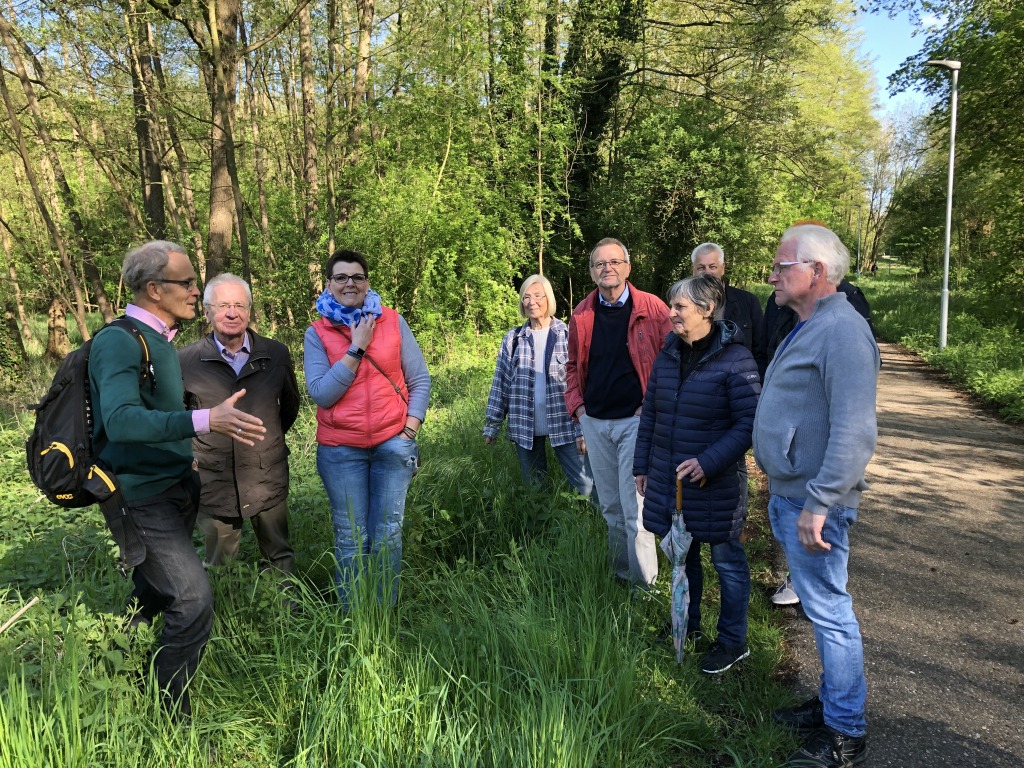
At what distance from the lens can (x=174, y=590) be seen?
255 cm

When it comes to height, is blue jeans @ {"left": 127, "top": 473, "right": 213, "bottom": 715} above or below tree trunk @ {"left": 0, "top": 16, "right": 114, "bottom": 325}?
below

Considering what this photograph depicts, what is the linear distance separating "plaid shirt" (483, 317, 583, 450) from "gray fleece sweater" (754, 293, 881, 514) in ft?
6.98

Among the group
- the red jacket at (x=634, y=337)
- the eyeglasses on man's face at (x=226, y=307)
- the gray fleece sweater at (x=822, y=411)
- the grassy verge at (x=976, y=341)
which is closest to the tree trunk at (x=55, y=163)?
the eyeglasses on man's face at (x=226, y=307)

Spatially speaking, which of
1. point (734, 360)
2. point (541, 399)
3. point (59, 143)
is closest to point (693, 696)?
point (734, 360)

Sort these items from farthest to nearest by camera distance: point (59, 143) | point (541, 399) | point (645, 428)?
point (59, 143), point (541, 399), point (645, 428)

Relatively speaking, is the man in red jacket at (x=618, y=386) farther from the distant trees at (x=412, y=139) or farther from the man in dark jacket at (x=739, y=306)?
the distant trees at (x=412, y=139)

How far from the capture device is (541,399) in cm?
482

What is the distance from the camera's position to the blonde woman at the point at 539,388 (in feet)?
15.7

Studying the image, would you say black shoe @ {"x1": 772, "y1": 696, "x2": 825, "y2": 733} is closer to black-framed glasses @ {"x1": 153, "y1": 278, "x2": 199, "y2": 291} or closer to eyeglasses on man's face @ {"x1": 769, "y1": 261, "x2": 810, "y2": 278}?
eyeglasses on man's face @ {"x1": 769, "y1": 261, "x2": 810, "y2": 278}

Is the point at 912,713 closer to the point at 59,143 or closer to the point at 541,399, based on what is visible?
the point at 541,399

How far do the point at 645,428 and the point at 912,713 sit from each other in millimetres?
1769

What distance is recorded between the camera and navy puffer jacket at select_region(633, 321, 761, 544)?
3111 millimetres

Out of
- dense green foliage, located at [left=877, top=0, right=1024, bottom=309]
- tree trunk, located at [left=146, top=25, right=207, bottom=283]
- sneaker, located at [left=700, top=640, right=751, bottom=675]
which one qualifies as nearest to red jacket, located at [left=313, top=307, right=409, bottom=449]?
sneaker, located at [left=700, top=640, right=751, bottom=675]

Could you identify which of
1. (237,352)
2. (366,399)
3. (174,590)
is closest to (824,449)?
(366,399)
